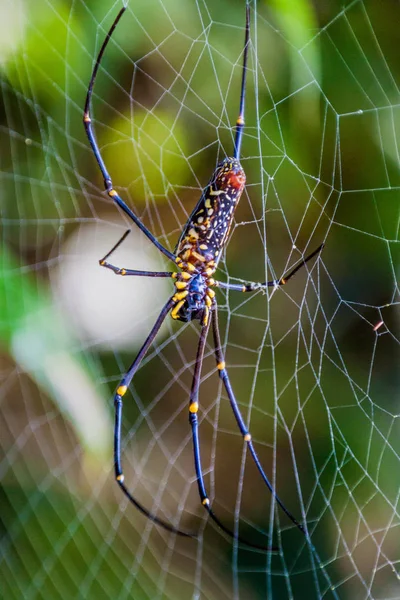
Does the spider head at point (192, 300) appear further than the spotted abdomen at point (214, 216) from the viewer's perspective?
Yes

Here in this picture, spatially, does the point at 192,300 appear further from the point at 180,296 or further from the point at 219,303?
the point at 219,303

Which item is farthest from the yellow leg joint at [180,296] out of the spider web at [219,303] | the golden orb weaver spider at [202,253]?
the spider web at [219,303]

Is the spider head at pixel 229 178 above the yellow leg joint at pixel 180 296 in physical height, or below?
above

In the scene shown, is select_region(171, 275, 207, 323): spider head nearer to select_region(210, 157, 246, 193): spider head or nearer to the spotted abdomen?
the spotted abdomen

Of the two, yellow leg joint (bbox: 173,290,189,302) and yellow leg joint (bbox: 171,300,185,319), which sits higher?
yellow leg joint (bbox: 173,290,189,302)

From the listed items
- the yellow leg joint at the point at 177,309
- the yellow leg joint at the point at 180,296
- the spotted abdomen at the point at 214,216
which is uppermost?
the spotted abdomen at the point at 214,216

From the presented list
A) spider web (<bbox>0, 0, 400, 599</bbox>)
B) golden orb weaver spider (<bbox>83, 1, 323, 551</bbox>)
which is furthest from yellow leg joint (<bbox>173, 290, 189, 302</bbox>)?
spider web (<bbox>0, 0, 400, 599</bbox>)

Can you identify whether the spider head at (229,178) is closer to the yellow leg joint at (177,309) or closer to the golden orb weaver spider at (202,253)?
the golden orb weaver spider at (202,253)
